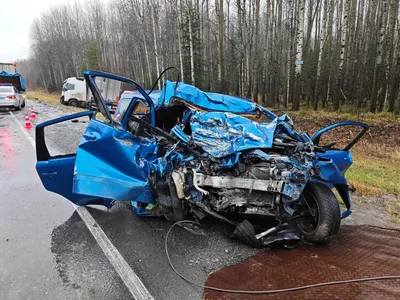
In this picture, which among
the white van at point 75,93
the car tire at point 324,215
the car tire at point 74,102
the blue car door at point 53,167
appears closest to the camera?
the car tire at point 324,215

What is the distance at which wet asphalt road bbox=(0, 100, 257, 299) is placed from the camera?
8.46 feet

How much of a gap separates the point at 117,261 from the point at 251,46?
2070cm

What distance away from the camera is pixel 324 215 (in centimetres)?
313

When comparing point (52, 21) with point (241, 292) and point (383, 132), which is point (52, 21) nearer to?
point (383, 132)

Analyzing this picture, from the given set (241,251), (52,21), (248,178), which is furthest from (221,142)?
(52,21)

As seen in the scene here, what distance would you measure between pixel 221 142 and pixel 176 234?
1.21 metres

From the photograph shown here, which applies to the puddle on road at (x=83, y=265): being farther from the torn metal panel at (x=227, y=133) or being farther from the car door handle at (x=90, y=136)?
the torn metal panel at (x=227, y=133)

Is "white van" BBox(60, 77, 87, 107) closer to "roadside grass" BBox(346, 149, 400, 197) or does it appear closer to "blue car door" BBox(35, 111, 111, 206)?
"roadside grass" BBox(346, 149, 400, 197)

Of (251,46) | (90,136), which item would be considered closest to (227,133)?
(90,136)

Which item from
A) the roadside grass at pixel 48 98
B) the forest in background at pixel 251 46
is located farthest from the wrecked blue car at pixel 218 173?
the roadside grass at pixel 48 98

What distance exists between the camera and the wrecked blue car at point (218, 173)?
10.4ft

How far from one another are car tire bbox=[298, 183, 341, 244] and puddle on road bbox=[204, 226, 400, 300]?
0.40 feet

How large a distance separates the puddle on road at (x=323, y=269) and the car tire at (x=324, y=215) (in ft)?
0.40

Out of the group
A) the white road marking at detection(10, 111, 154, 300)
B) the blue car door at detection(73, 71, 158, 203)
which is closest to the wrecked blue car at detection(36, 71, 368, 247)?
the blue car door at detection(73, 71, 158, 203)
